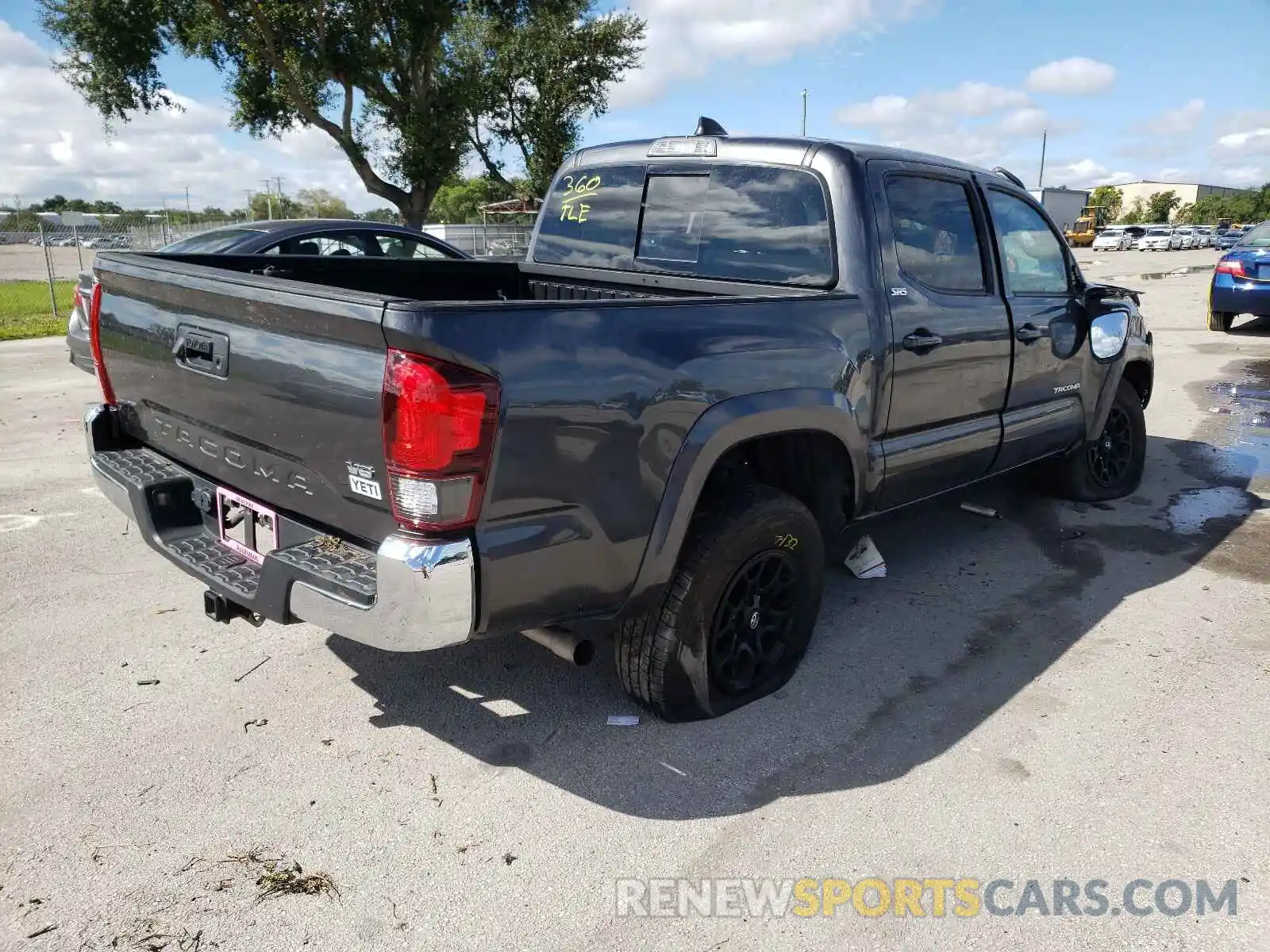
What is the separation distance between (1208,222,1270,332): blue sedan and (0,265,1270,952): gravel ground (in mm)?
10221

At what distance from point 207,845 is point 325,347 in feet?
4.69

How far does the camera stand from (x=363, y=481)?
2533 mm

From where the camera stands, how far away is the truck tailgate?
247cm

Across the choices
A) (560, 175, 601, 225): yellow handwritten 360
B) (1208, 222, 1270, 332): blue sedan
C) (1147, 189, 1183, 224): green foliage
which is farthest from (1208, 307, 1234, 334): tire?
(1147, 189, 1183, 224): green foliage

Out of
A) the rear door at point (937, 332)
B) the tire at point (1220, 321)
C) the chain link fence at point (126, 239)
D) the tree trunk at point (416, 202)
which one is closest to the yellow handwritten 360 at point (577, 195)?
the rear door at point (937, 332)

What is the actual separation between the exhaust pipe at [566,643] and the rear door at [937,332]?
157 centimetres

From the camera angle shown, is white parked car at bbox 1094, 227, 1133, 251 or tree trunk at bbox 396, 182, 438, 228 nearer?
tree trunk at bbox 396, 182, 438, 228

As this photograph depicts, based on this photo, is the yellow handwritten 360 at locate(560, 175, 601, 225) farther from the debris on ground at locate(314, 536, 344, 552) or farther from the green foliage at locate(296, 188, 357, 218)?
the green foliage at locate(296, 188, 357, 218)

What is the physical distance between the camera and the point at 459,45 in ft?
75.6

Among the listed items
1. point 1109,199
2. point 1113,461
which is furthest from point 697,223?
point 1109,199

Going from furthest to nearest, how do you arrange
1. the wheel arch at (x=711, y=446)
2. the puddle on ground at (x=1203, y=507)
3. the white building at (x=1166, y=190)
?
the white building at (x=1166, y=190) < the puddle on ground at (x=1203, y=507) < the wheel arch at (x=711, y=446)

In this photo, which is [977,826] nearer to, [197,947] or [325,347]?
[197,947]

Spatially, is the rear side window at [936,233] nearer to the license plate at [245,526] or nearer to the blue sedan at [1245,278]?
the license plate at [245,526]

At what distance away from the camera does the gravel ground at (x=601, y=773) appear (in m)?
2.42
